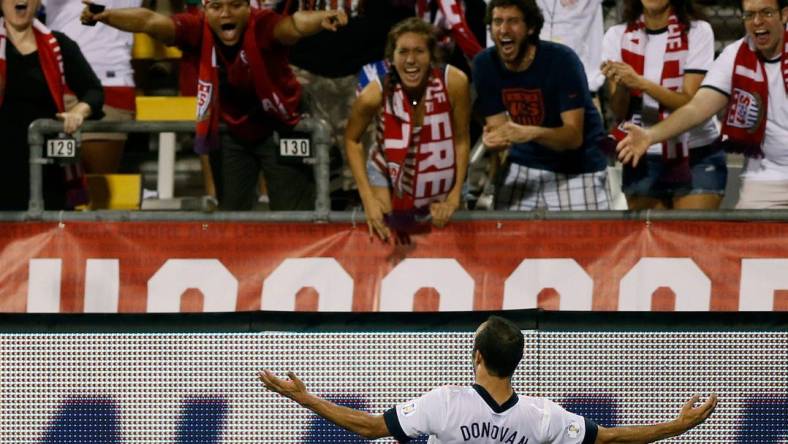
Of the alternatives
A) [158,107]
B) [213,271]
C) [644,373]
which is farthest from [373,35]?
[644,373]

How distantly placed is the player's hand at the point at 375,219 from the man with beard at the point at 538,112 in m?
0.73

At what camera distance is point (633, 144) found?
7863mm

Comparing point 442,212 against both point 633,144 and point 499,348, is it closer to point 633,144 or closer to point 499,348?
point 633,144

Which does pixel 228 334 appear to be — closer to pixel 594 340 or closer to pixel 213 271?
pixel 213 271

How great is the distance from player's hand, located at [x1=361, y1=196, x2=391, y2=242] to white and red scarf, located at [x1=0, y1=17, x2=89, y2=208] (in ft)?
5.59

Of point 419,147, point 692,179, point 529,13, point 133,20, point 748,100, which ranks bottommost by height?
point 692,179

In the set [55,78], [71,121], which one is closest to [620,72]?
[71,121]

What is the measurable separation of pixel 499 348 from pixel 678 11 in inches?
131

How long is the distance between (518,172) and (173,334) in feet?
7.05

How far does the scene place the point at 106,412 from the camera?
8164mm

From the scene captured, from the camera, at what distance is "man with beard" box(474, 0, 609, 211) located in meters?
8.34

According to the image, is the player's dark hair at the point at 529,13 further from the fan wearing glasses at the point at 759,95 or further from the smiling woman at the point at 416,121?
the fan wearing glasses at the point at 759,95

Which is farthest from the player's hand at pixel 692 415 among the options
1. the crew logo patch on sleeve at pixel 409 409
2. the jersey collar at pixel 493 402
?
the crew logo patch on sleeve at pixel 409 409

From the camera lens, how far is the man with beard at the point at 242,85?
838cm
